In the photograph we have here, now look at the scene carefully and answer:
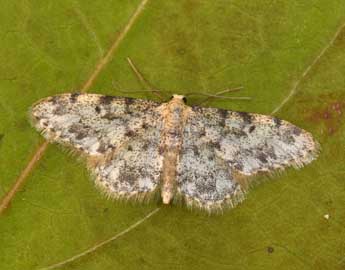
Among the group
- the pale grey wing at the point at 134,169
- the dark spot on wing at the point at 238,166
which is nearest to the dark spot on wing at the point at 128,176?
the pale grey wing at the point at 134,169

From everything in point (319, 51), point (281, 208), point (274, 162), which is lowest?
point (281, 208)

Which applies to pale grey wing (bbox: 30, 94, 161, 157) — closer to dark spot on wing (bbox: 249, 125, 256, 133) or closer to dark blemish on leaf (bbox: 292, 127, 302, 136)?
dark spot on wing (bbox: 249, 125, 256, 133)

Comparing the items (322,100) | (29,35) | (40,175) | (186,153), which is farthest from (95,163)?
(322,100)

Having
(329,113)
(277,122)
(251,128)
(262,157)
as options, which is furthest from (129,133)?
(329,113)

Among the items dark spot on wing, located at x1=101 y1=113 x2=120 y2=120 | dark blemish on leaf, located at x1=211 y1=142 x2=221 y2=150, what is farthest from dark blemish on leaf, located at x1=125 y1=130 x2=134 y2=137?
dark blemish on leaf, located at x1=211 y1=142 x2=221 y2=150

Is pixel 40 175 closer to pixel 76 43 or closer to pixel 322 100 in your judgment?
pixel 76 43

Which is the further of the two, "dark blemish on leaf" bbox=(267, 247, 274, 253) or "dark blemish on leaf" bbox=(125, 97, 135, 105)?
"dark blemish on leaf" bbox=(125, 97, 135, 105)

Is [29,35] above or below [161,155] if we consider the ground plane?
above
